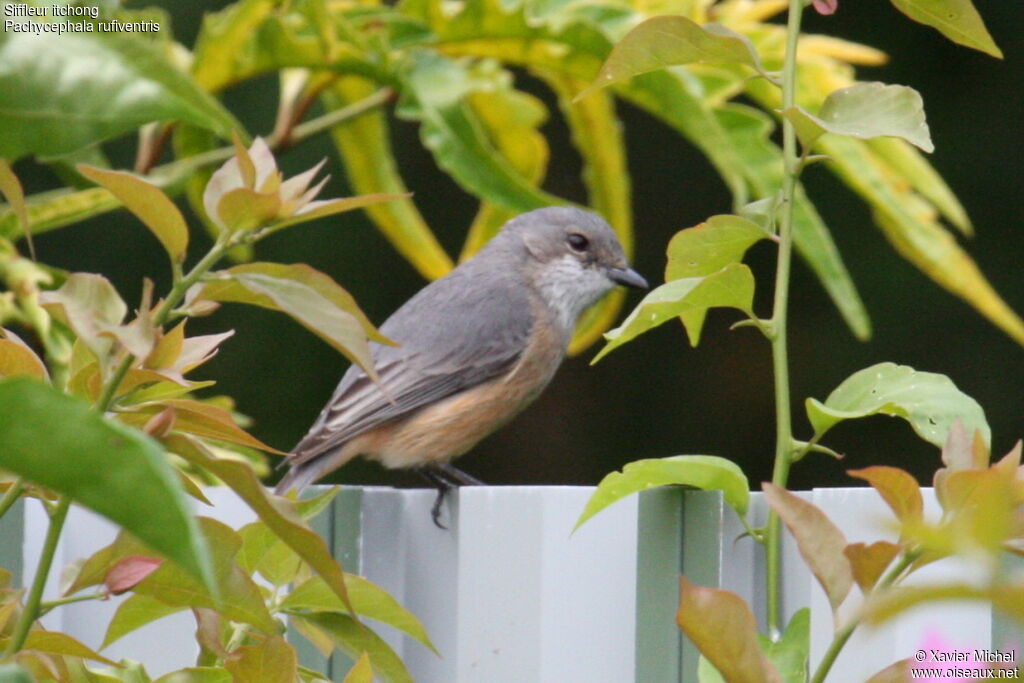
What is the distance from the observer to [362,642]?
968 millimetres

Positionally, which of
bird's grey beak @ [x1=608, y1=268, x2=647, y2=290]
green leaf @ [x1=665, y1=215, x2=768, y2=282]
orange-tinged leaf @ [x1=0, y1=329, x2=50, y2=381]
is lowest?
orange-tinged leaf @ [x1=0, y1=329, x2=50, y2=381]

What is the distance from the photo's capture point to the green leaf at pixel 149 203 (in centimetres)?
74

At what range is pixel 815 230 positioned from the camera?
1953 millimetres

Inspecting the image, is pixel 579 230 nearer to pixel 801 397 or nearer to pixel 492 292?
pixel 492 292

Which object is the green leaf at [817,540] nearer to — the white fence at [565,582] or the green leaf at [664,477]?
the green leaf at [664,477]

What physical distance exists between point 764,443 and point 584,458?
0.86 m

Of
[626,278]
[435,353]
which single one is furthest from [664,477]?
[626,278]

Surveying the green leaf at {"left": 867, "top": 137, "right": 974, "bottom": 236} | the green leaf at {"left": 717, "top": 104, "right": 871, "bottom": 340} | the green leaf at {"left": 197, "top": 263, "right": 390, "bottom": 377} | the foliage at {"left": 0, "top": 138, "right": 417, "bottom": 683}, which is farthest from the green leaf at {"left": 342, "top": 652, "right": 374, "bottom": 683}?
the green leaf at {"left": 867, "top": 137, "right": 974, "bottom": 236}

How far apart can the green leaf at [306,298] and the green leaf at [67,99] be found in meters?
0.13

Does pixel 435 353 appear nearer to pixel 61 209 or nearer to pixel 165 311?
pixel 61 209

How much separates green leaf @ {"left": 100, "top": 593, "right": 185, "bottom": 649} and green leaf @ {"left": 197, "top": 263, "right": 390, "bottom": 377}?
26 centimetres

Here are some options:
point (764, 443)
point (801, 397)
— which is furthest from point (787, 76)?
point (764, 443)

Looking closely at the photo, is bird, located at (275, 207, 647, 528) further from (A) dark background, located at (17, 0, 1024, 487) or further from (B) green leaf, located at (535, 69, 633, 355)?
(A) dark background, located at (17, 0, 1024, 487)

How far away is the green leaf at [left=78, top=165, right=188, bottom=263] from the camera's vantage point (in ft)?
2.44
